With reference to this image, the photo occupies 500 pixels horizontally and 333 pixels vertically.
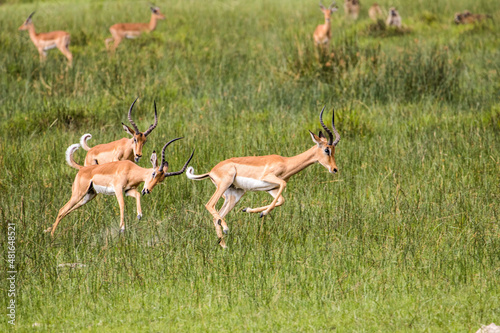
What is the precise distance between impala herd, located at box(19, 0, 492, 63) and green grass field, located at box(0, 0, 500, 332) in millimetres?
354

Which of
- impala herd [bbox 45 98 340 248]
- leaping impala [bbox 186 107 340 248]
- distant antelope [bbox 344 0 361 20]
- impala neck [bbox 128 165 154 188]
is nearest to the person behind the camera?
impala herd [bbox 45 98 340 248]

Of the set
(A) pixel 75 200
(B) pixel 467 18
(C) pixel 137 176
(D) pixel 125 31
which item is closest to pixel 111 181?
(C) pixel 137 176

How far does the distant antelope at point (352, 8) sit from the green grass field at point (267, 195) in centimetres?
333

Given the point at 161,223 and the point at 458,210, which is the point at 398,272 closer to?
the point at 458,210

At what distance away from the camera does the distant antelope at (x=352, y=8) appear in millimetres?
19359

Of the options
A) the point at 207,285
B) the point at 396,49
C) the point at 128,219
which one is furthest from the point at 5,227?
the point at 396,49

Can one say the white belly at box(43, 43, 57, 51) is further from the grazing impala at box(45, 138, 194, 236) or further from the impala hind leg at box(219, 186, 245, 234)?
the impala hind leg at box(219, 186, 245, 234)

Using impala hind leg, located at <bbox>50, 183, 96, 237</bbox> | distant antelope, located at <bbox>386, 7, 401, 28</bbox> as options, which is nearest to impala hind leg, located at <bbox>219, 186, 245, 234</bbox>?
impala hind leg, located at <bbox>50, 183, 96, 237</bbox>

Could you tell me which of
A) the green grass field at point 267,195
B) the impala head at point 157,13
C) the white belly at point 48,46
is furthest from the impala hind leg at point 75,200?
the impala head at point 157,13

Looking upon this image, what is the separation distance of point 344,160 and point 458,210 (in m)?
2.02

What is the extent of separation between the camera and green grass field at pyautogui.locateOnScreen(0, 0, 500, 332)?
17.3ft

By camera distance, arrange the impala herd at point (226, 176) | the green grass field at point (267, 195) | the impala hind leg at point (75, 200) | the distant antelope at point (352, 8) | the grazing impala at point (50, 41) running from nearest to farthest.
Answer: the green grass field at point (267, 195), the impala herd at point (226, 176), the impala hind leg at point (75, 200), the grazing impala at point (50, 41), the distant antelope at point (352, 8)

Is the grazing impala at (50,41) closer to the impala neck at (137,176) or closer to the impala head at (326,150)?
the impala neck at (137,176)

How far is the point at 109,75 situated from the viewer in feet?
42.3
